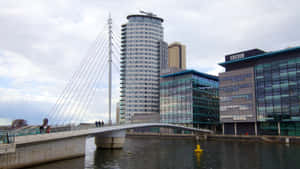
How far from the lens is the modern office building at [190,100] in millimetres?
109688

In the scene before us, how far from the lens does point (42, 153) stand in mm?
36594

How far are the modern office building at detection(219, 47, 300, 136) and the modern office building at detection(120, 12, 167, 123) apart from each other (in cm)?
7756

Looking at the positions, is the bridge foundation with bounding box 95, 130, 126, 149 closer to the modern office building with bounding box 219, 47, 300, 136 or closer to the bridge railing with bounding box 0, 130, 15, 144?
the bridge railing with bounding box 0, 130, 15, 144

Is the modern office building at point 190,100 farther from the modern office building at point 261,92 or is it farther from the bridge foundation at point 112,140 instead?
the bridge foundation at point 112,140

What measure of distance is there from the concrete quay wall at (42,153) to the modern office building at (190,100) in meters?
69.8

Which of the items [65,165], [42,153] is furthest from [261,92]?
[42,153]

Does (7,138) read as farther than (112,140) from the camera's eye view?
No

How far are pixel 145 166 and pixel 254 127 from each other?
5977 cm

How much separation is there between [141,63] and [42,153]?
441 ft

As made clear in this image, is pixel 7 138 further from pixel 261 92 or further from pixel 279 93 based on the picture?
pixel 261 92

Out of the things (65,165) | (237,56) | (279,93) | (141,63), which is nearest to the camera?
(65,165)

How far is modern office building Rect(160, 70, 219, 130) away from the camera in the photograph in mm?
109688

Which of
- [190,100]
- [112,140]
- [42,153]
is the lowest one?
[112,140]

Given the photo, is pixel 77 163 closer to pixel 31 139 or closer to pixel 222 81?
pixel 31 139
